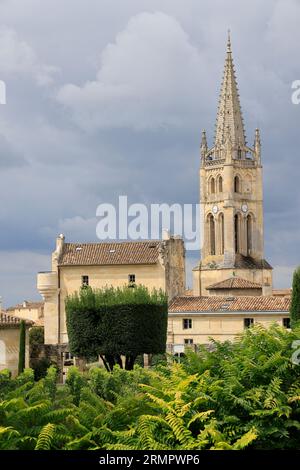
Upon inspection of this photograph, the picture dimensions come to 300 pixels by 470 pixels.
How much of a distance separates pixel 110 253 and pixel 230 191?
48.4 metres

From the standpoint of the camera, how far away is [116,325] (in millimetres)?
49062

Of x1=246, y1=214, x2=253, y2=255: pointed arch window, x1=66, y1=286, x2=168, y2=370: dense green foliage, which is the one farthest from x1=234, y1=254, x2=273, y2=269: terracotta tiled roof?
x1=66, y1=286, x2=168, y2=370: dense green foliage

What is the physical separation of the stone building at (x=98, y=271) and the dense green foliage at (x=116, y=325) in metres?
21.0

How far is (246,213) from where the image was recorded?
121312mm

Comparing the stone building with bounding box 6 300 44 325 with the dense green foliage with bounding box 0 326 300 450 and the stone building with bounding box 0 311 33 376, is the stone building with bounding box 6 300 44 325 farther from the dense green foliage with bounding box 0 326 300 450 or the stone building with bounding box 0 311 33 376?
the dense green foliage with bounding box 0 326 300 450

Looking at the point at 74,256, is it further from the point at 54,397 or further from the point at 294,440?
the point at 294,440

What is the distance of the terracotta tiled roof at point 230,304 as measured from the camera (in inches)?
2539

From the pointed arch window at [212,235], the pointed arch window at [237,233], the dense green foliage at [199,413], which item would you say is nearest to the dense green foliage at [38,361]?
the dense green foliage at [199,413]

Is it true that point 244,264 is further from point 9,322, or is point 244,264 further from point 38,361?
point 9,322

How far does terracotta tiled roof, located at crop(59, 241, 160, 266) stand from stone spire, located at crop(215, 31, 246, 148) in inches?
1946

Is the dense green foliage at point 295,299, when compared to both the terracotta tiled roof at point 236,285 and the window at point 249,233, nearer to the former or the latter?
the terracotta tiled roof at point 236,285

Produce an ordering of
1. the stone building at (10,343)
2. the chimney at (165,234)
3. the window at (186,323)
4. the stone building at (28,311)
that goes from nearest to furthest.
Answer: the stone building at (10,343), the window at (186,323), the chimney at (165,234), the stone building at (28,311)

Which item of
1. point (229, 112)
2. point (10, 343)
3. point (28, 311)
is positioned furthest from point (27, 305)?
point (10, 343)

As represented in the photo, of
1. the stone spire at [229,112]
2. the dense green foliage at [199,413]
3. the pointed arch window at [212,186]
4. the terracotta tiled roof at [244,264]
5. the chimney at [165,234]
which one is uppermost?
the stone spire at [229,112]
